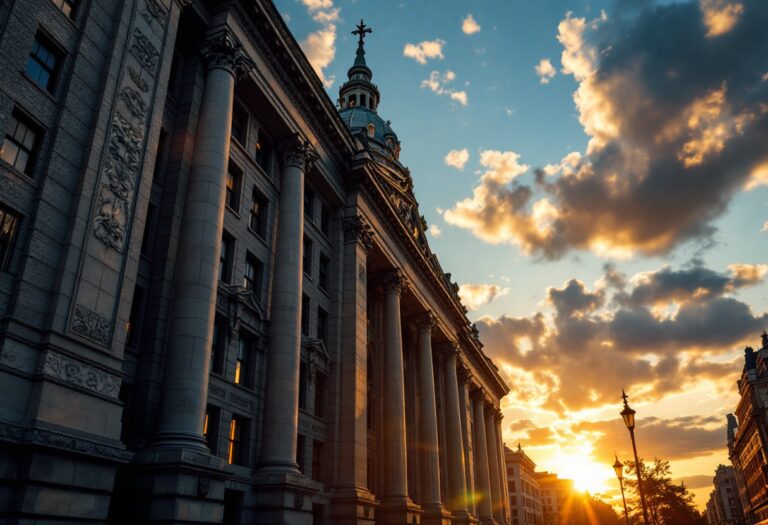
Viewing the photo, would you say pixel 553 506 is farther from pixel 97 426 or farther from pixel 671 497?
pixel 97 426

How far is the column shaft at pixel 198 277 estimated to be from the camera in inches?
741

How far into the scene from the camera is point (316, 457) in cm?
3080

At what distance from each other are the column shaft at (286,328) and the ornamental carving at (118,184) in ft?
35.2

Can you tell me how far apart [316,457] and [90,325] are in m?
18.0

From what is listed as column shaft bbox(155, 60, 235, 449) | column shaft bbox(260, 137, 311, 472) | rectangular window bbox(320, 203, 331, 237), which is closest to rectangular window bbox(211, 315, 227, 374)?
column shaft bbox(260, 137, 311, 472)

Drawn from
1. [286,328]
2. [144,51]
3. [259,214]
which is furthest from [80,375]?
[259,214]

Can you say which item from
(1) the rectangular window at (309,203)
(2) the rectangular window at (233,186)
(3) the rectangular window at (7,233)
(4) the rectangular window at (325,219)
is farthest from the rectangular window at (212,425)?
(4) the rectangular window at (325,219)

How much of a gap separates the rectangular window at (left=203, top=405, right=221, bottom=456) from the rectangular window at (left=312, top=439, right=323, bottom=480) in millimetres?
8497

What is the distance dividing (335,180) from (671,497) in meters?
72.7

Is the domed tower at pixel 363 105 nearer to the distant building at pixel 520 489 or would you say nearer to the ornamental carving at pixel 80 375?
the ornamental carving at pixel 80 375

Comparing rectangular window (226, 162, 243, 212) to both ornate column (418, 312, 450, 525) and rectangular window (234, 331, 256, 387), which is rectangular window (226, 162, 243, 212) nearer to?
rectangular window (234, 331, 256, 387)

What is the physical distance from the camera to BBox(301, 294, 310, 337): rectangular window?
1240 inches

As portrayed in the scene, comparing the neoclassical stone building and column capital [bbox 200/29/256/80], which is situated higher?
column capital [bbox 200/29/256/80]

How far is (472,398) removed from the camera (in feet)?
246
